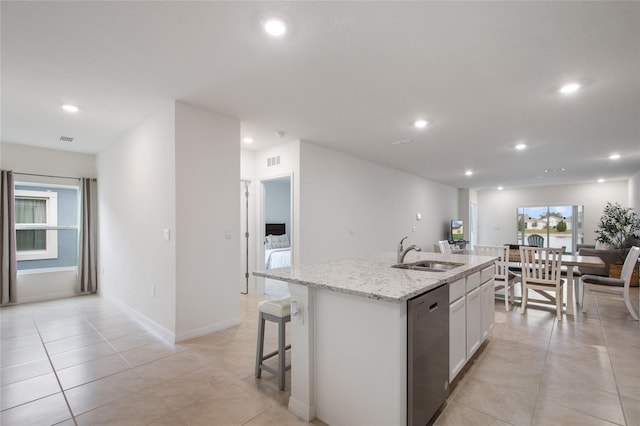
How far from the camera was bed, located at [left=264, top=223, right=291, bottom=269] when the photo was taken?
20.7ft

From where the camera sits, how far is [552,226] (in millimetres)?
10180

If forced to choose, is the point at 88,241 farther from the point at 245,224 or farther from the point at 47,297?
the point at 245,224

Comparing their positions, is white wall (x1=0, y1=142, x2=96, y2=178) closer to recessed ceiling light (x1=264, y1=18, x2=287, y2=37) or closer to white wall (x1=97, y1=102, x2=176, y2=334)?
white wall (x1=97, y1=102, x2=176, y2=334)

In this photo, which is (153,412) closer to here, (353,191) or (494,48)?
(494,48)

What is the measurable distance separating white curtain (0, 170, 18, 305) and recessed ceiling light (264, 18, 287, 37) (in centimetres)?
542

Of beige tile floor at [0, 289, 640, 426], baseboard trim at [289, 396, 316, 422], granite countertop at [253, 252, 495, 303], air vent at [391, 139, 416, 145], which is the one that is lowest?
beige tile floor at [0, 289, 640, 426]

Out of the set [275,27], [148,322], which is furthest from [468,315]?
[148,322]

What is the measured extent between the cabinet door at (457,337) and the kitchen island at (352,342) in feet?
0.76

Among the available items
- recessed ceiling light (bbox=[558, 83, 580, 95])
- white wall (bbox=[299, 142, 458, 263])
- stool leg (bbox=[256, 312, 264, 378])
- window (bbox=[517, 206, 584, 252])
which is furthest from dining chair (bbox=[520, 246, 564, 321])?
window (bbox=[517, 206, 584, 252])

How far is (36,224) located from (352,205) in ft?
18.5

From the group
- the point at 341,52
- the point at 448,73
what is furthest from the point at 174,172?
the point at 448,73

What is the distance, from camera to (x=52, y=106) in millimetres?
3400

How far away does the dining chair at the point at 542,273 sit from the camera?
4023 mm

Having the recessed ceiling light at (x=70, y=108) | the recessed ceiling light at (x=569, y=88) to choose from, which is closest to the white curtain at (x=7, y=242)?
the recessed ceiling light at (x=70, y=108)
